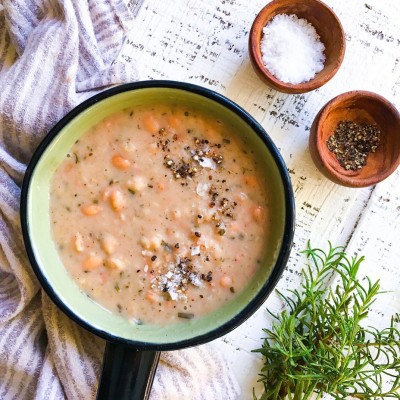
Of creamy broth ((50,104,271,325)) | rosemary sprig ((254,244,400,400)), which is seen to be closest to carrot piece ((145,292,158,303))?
creamy broth ((50,104,271,325))

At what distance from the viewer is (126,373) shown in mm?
1398

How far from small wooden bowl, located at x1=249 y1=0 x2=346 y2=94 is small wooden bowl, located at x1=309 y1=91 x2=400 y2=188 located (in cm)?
6

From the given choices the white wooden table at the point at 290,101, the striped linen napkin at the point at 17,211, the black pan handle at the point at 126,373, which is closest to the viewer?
the black pan handle at the point at 126,373

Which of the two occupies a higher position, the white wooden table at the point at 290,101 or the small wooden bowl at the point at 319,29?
the small wooden bowl at the point at 319,29

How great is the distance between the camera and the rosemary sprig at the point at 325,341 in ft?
4.73

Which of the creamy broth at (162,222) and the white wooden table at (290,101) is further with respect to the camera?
the white wooden table at (290,101)

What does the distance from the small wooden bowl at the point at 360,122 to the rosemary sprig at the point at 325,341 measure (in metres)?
0.16

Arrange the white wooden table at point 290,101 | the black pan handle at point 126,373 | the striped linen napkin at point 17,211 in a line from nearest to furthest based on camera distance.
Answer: the black pan handle at point 126,373, the striped linen napkin at point 17,211, the white wooden table at point 290,101

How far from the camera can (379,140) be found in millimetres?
1566

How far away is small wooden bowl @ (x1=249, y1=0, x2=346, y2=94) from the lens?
152 centimetres

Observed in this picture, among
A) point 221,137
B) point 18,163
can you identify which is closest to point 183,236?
point 221,137

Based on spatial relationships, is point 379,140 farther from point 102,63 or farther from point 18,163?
point 18,163

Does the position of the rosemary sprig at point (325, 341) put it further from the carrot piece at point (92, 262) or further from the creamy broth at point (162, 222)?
the carrot piece at point (92, 262)

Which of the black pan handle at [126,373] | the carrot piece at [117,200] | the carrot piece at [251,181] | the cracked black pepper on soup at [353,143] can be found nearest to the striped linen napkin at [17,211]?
the black pan handle at [126,373]
